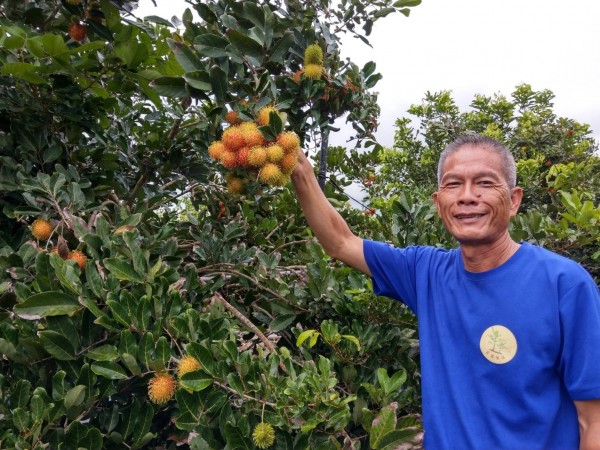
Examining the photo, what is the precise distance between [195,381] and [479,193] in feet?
2.68

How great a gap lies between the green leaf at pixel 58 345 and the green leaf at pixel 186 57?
74 centimetres

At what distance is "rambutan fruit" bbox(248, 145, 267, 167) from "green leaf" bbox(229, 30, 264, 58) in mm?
260

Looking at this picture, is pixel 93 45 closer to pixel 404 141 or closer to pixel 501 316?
pixel 501 316

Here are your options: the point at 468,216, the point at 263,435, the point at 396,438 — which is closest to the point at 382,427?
the point at 396,438

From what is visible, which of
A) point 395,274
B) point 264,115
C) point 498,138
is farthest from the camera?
point 498,138

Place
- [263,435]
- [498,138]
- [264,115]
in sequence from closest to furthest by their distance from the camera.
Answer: [263,435]
[264,115]
[498,138]

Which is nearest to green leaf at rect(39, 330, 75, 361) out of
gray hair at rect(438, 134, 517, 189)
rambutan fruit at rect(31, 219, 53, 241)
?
rambutan fruit at rect(31, 219, 53, 241)

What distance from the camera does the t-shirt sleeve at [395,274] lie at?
62.3 inches

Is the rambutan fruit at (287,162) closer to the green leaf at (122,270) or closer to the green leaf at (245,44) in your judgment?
the green leaf at (245,44)

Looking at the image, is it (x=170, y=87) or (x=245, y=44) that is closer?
(x=245, y=44)

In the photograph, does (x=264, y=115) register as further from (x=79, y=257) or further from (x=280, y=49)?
(x=79, y=257)

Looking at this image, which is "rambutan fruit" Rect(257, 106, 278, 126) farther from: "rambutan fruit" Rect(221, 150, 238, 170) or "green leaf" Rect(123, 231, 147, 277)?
"green leaf" Rect(123, 231, 147, 277)

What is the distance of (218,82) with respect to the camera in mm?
1374

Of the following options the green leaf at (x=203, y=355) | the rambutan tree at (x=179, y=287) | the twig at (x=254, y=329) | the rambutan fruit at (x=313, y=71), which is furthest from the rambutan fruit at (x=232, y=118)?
the green leaf at (x=203, y=355)
